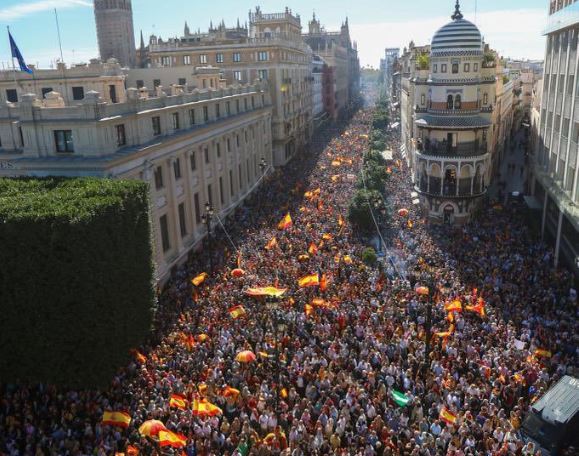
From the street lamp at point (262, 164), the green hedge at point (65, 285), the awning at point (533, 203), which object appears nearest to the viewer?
the green hedge at point (65, 285)

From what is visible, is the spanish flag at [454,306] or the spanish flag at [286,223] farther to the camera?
the spanish flag at [286,223]

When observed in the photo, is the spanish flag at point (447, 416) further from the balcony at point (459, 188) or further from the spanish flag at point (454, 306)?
the balcony at point (459, 188)

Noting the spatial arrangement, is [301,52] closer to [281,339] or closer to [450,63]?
[450,63]

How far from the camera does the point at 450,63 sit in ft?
140

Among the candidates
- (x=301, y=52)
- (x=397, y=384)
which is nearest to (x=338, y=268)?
(x=397, y=384)

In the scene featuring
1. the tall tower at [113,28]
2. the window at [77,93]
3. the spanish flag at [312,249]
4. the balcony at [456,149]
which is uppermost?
the tall tower at [113,28]

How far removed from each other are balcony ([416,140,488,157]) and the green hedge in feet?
91.7

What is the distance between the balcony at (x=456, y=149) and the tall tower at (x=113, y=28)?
75213mm

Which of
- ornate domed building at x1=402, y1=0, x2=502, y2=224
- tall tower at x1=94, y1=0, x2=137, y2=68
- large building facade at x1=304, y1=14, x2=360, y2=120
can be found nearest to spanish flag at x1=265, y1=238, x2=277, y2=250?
ornate domed building at x1=402, y1=0, x2=502, y2=224

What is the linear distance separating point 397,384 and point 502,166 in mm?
51421

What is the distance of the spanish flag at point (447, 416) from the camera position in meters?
17.5

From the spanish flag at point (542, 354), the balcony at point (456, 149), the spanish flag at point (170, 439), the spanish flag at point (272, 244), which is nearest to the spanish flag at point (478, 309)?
the spanish flag at point (542, 354)

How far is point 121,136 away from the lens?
30.6 meters

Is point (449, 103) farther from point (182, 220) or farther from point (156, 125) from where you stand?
point (156, 125)
